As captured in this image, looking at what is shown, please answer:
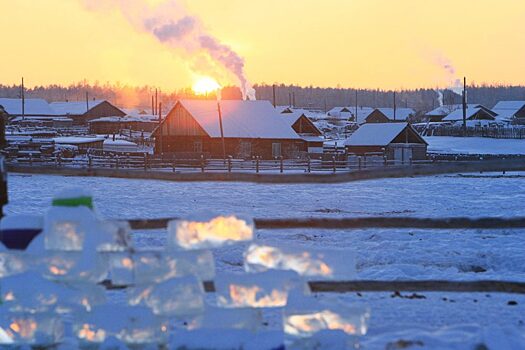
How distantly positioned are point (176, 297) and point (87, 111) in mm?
86498

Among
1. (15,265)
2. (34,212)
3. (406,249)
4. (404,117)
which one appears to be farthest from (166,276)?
(404,117)

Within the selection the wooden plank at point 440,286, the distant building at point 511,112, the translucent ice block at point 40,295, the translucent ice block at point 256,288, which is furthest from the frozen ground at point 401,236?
the distant building at point 511,112

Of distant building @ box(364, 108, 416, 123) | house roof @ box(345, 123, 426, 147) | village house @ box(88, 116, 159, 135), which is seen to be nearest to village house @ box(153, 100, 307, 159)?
house roof @ box(345, 123, 426, 147)

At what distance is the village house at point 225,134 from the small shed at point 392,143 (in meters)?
4.12

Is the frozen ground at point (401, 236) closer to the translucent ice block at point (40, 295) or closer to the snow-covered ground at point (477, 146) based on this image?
the translucent ice block at point (40, 295)

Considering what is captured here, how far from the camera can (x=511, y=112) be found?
88.3 metres

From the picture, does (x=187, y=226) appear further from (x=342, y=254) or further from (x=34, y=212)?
(x=34, y=212)

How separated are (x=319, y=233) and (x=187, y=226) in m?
7.88

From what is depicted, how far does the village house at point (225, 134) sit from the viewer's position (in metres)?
41.4

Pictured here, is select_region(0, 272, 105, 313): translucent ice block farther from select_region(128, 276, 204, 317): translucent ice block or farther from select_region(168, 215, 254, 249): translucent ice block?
select_region(168, 215, 254, 249): translucent ice block

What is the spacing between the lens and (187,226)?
12.0 feet

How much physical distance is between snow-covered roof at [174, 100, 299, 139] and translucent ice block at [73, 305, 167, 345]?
123 feet

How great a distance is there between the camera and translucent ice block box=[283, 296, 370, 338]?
358 centimetres

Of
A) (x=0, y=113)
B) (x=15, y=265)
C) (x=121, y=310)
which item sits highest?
(x=0, y=113)
